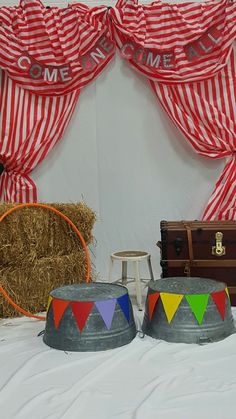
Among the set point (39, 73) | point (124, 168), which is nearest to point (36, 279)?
point (124, 168)

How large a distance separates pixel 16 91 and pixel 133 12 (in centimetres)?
99

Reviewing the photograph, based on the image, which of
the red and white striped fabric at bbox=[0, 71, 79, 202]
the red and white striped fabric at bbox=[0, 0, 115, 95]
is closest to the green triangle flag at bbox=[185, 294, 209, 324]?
the red and white striped fabric at bbox=[0, 71, 79, 202]

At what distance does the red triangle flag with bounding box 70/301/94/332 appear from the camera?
1963 millimetres

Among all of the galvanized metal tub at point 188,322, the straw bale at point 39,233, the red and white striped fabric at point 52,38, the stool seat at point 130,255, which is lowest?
the galvanized metal tub at point 188,322

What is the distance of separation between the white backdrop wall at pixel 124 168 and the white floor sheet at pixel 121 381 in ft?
4.22

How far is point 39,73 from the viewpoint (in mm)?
3230

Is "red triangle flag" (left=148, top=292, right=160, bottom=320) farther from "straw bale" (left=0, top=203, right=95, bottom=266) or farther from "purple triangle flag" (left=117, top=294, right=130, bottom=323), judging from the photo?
"straw bale" (left=0, top=203, right=95, bottom=266)

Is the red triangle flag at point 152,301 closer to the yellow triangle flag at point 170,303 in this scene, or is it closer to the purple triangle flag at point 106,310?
the yellow triangle flag at point 170,303

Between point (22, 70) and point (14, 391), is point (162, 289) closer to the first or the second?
point (14, 391)

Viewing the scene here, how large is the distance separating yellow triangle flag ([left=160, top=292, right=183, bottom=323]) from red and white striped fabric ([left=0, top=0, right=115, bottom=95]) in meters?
1.84

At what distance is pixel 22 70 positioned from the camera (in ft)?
10.5

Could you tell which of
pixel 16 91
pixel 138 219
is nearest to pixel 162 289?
pixel 138 219

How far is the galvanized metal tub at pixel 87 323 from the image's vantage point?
197 centimetres

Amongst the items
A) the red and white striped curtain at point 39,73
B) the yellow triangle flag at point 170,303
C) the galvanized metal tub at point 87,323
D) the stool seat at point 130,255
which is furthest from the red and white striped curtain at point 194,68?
the galvanized metal tub at point 87,323
